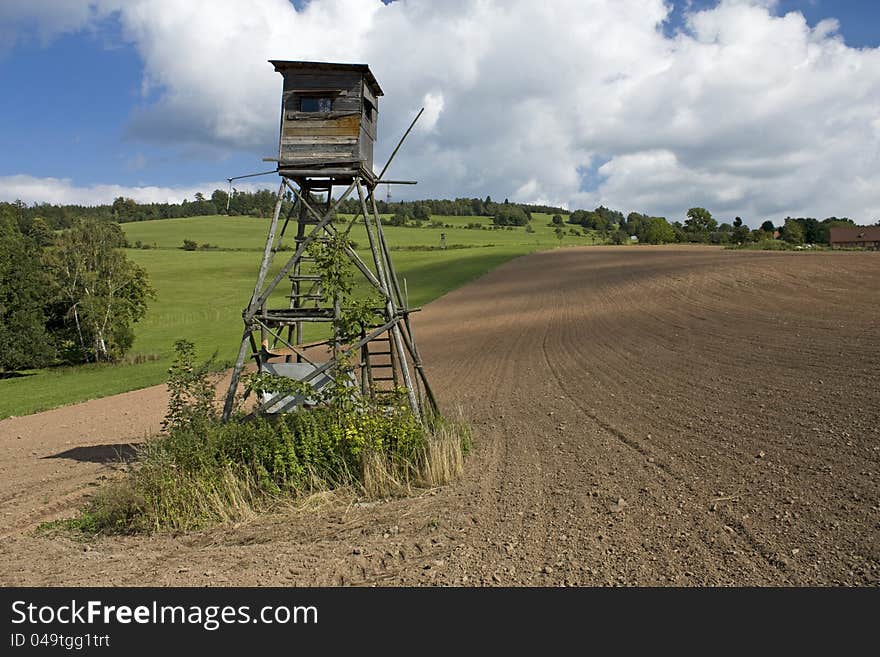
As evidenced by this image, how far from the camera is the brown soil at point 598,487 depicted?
686 cm

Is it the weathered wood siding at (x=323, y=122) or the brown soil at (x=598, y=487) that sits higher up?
the weathered wood siding at (x=323, y=122)

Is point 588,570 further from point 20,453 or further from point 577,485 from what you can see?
point 20,453

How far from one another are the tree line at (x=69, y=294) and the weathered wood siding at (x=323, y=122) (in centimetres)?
3236

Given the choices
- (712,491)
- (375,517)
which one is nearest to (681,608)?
(712,491)

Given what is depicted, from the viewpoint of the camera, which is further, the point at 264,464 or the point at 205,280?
the point at 205,280

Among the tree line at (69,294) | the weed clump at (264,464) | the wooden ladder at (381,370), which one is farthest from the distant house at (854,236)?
the weed clump at (264,464)

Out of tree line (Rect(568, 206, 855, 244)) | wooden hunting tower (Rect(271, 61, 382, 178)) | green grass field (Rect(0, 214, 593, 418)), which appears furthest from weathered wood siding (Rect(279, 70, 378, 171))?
tree line (Rect(568, 206, 855, 244))

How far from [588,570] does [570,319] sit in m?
25.9

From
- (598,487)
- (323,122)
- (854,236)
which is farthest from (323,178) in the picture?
(854,236)

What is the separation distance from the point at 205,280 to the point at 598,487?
6477 cm

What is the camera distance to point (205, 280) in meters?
67.8

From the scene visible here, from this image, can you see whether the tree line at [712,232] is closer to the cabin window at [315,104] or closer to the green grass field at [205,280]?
the green grass field at [205,280]

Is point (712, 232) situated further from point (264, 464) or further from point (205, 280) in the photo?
point (264, 464)

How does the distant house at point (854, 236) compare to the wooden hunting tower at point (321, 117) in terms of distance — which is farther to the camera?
the distant house at point (854, 236)
